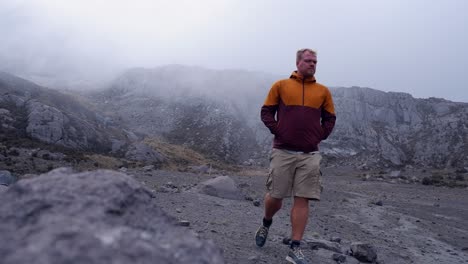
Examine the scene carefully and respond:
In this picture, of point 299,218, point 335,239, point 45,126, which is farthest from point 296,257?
point 45,126

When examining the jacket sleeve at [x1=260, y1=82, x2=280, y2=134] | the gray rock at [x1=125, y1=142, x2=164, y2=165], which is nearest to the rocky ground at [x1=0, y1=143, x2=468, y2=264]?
the jacket sleeve at [x1=260, y1=82, x2=280, y2=134]

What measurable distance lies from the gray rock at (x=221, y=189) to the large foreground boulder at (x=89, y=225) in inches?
277

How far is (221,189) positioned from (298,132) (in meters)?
5.45

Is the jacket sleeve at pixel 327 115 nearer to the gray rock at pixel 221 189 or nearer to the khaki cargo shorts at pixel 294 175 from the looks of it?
the khaki cargo shorts at pixel 294 175

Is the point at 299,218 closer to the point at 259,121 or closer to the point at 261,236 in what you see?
the point at 261,236

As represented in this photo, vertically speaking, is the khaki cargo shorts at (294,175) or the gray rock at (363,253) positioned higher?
the khaki cargo shorts at (294,175)

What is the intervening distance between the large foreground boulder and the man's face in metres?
2.56

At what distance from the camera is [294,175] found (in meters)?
4.41

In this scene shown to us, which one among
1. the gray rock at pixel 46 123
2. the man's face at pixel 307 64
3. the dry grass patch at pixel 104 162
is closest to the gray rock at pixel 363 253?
the man's face at pixel 307 64

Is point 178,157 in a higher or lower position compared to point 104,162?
lower

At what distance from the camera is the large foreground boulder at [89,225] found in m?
1.65

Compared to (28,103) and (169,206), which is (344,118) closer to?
(28,103)

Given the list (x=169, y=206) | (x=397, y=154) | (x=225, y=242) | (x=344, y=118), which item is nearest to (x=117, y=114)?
(x=344, y=118)

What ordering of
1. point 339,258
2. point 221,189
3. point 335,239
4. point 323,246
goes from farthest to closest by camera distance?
point 221,189 → point 335,239 → point 323,246 → point 339,258
